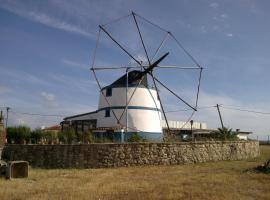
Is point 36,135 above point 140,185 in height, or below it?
above

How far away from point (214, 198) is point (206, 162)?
45.4 feet

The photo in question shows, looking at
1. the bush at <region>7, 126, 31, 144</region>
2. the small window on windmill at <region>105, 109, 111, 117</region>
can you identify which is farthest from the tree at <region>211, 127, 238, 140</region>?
the bush at <region>7, 126, 31, 144</region>

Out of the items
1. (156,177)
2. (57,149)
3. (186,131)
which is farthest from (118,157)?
(186,131)

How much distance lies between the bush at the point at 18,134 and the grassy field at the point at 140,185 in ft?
28.6

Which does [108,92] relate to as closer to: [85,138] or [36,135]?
[36,135]

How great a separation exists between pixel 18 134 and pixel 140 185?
1636 centimetres

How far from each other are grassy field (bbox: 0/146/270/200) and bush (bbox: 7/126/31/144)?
8.73m

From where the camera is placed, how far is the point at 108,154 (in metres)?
23.7

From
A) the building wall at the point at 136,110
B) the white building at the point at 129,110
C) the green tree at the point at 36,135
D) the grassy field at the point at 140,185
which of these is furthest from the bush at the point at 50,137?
the grassy field at the point at 140,185

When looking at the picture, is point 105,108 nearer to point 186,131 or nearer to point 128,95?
point 128,95

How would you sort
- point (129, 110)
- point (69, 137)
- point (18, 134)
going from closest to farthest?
point (69, 137) → point (18, 134) → point (129, 110)

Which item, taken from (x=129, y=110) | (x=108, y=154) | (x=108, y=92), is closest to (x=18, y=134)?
(x=108, y=92)

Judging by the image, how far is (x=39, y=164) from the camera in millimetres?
24609

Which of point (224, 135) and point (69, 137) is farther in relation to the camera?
point (224, 135)
